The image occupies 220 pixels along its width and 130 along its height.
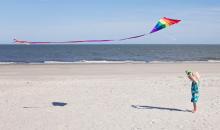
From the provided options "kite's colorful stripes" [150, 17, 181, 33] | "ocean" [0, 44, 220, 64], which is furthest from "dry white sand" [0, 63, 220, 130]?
"ocean" [0, 44, 220, 64]

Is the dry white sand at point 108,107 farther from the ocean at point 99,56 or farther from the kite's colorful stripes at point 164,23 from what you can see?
the ocean at point 99,56

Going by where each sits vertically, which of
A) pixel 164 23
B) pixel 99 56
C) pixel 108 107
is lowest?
pixel 108 107

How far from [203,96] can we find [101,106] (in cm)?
348

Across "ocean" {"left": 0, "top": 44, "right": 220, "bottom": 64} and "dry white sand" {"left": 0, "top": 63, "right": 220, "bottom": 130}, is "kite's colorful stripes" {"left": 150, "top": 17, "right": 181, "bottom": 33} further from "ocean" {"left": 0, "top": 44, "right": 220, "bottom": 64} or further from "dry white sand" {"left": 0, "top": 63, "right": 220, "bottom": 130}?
"ocean" {"left": 0, "top": 44, "right": 220, "bottom": 64}

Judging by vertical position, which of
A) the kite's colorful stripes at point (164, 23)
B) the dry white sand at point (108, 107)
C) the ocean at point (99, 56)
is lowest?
the dry white sand at point (108, 107)

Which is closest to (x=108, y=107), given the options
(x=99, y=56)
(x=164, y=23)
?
(x=164, y=23)

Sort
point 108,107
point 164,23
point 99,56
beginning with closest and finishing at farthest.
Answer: point 164,23 < point 108,107 < point 99,56

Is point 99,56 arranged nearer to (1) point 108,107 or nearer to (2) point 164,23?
(1) point 108,107

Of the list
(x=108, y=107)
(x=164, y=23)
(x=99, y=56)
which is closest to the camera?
(x=164, y=23)

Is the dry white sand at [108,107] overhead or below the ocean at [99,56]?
below

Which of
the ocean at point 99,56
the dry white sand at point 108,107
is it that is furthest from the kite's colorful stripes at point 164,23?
the ocean at point 99,56

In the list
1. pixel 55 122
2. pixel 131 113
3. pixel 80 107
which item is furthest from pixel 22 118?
pixel 131 113

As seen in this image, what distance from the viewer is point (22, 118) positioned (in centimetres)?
952

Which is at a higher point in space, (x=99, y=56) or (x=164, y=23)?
(x=164, y=23)
